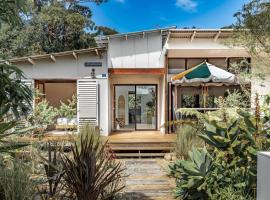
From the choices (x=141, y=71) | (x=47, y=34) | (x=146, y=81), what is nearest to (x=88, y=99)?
(x=141, y=71)

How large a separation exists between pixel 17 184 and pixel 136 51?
11695 mm

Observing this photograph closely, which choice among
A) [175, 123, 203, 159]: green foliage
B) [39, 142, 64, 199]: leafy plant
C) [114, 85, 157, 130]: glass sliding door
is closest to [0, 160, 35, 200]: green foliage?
[39, 142, 64, 199]: leafy plant

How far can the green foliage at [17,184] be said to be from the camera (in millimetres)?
4254

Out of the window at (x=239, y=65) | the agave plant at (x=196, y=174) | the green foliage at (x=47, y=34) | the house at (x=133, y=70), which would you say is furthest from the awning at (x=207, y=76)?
the green foliage at (x=47, y=34)

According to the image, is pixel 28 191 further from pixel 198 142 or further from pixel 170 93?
pixel 170 93

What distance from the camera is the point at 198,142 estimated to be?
852 cm

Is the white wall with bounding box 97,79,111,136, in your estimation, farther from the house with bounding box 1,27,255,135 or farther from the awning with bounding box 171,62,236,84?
the awning with bounding box 171,62,236,84

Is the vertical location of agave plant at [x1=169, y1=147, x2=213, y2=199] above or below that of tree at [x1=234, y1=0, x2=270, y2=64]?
below

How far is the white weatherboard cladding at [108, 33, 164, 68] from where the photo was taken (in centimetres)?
1525

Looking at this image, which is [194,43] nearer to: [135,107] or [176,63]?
[176,63]

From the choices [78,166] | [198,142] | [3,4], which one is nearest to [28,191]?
[78,166]

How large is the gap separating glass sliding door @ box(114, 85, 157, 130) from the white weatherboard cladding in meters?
1.75

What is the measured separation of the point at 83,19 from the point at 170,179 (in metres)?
17.4

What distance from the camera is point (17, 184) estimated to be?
4.29m
